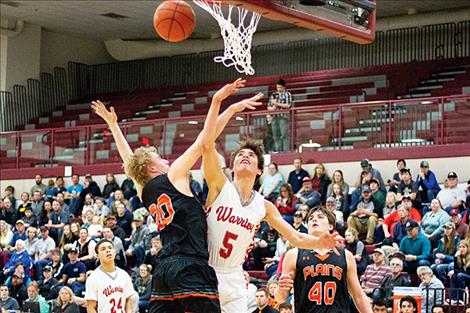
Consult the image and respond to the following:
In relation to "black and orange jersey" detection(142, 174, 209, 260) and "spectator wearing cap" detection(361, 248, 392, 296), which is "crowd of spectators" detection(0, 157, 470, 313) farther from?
"black and orange jersey" detection(142, 174, 209, 260)

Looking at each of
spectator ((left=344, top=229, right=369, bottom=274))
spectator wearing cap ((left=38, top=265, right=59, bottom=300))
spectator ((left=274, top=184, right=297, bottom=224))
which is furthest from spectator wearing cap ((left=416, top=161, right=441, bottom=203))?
spectator wearing cap ((left=38, top=265, right=59, bottom=300))

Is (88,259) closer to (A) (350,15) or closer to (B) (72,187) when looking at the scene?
(B) (72,187)

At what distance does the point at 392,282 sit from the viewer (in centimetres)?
1503

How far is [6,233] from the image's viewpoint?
21875 millimetres

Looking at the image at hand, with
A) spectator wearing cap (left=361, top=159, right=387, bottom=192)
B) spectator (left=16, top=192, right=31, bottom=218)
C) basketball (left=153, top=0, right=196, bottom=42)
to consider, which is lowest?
spectator (left=16, top=192, right=31, bottom=218)

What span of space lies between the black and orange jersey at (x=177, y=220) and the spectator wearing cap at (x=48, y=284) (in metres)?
11.1

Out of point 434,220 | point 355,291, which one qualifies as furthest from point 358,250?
point 355,291

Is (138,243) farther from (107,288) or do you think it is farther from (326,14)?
(326,14)

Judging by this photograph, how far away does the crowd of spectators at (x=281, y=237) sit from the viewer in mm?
15457

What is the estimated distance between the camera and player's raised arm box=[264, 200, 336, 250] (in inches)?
314

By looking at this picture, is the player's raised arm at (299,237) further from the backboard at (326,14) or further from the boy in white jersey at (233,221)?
the backboard at (326,14)

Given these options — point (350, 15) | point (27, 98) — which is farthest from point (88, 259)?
point (27, 98)

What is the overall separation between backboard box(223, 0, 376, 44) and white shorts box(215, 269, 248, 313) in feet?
9.49

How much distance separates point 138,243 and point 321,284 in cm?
1070
